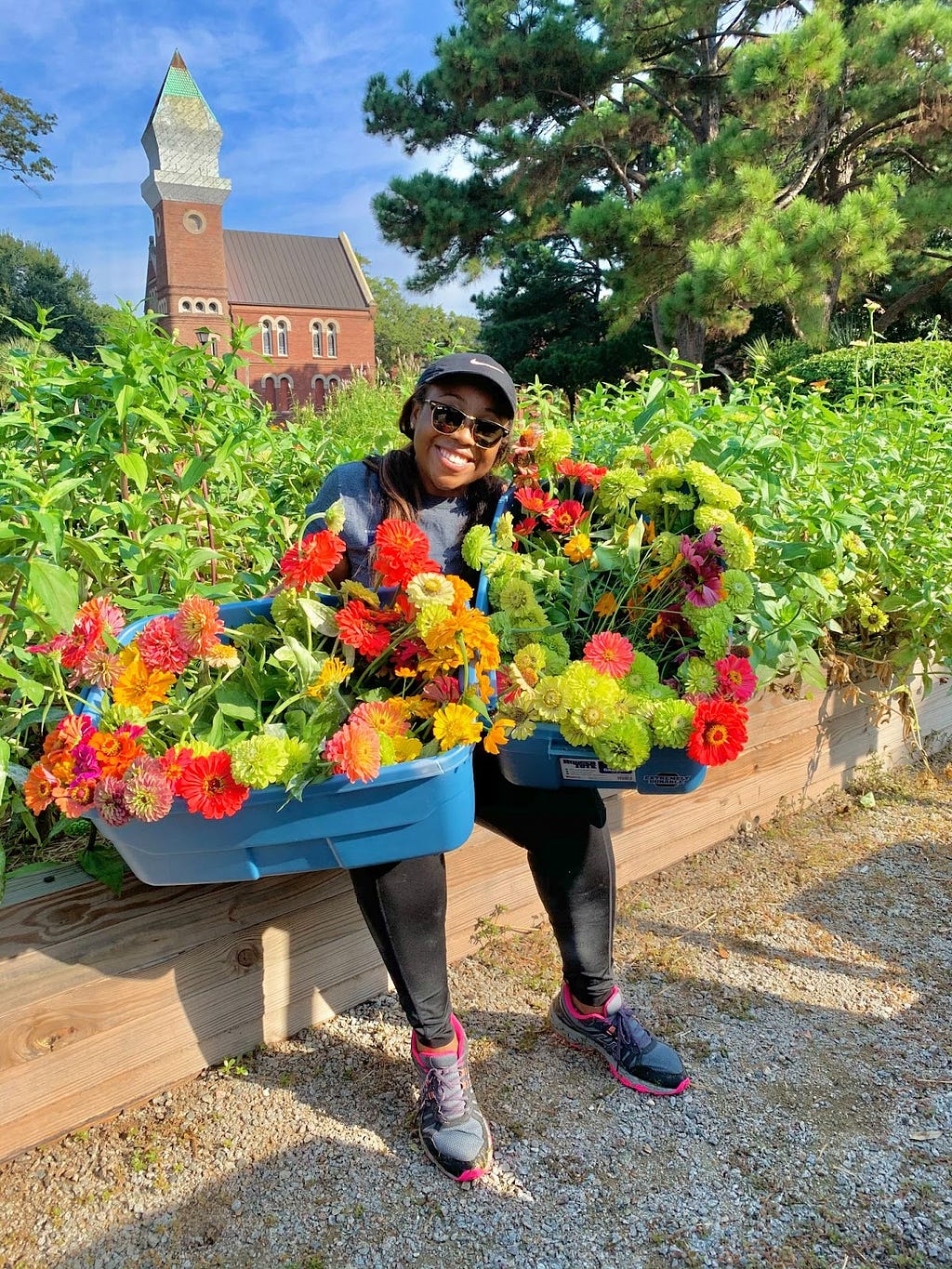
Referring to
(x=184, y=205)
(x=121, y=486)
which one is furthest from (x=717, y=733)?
(x=184, y=205)

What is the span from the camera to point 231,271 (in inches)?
1363

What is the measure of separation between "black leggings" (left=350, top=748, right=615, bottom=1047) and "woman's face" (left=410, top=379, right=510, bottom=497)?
0.45 m

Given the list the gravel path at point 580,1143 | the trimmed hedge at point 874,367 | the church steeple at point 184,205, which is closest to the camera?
the gravel path at point 580,1143

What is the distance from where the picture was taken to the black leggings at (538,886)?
3.85ft

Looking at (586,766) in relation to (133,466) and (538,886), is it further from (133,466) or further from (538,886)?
(133,466)

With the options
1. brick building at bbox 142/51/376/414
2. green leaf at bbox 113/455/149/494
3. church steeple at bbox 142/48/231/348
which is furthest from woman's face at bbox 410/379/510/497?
church steeple at bbox 142/48/231/348

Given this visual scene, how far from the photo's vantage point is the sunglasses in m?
1.32

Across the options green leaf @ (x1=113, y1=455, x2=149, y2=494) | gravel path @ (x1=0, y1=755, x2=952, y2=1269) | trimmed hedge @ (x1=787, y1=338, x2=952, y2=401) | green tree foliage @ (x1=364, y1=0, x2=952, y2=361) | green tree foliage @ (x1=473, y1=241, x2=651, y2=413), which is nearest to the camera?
gravel path @ (x1=0, y1=755, x2=952, y2=1269)

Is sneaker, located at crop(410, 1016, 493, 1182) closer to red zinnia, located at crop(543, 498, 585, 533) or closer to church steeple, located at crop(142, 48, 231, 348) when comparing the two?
red zinnia, located at crop(543, 498, 585, 533)

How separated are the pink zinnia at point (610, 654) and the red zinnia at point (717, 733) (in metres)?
0.11

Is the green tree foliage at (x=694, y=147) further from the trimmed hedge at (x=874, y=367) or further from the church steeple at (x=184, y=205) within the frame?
the church steeple at (x=184, y=205)

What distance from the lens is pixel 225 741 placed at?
3.28ft

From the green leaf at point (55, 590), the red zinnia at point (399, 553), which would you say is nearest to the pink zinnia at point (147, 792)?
the green leaf at point (55, 590)

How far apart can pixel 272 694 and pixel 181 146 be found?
3916 centimetres
